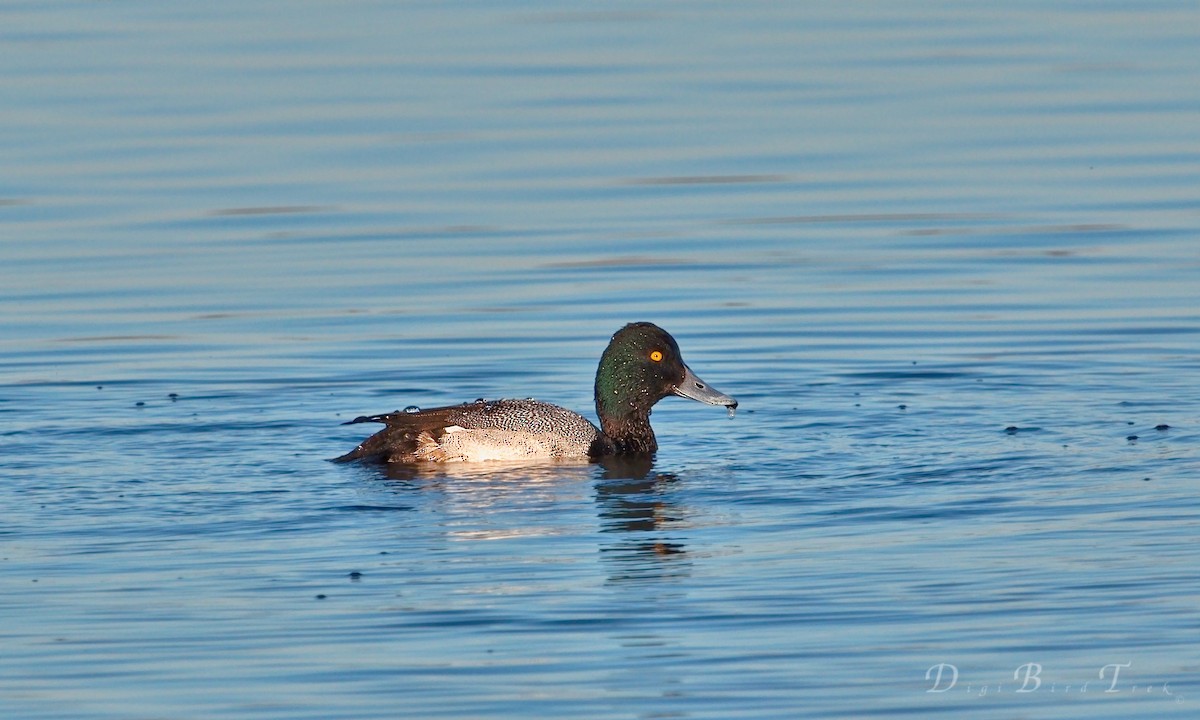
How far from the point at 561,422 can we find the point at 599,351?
10.3 ft

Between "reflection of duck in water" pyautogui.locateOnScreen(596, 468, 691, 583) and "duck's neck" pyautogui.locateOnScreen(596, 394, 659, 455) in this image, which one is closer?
"reflection of duck in water" pyautogui.locateOnScreen(596, 468, 691, 583)

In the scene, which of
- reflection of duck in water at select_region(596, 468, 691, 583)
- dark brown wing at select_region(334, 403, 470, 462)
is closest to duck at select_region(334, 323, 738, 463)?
dark brown wing at select_region(334, 403, 470, 462)

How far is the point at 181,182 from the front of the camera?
21.6 meters

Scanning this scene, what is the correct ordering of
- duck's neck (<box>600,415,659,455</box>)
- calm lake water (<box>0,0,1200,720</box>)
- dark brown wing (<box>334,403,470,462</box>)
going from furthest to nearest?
duck's neck (<box>600,415,659,455</box>) < dark brown wing (<box>334,403,470,462</box>) < calm lake water (<box>0,0,1200,720</box>)

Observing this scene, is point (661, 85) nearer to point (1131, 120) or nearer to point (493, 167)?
point (493, 167)

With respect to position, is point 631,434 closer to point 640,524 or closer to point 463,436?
point 463,436

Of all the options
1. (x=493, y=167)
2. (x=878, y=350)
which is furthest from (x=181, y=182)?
(x=878, y=350)

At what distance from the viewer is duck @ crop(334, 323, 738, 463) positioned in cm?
1334

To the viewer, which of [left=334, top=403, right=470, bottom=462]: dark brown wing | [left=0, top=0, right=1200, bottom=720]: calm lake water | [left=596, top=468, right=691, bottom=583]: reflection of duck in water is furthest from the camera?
[left=334, top=403, right=470, bottom=462]: dark brown wing

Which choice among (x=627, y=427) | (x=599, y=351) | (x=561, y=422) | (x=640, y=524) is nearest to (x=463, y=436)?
(x=561, y=422)

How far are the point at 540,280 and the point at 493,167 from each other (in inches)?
146

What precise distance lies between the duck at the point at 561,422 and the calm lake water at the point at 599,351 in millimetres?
333

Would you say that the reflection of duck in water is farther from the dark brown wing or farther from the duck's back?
the dark brown wing

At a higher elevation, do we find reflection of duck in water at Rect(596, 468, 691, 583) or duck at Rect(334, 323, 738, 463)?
A: duck at Rect(334, 323, 738, 463)
